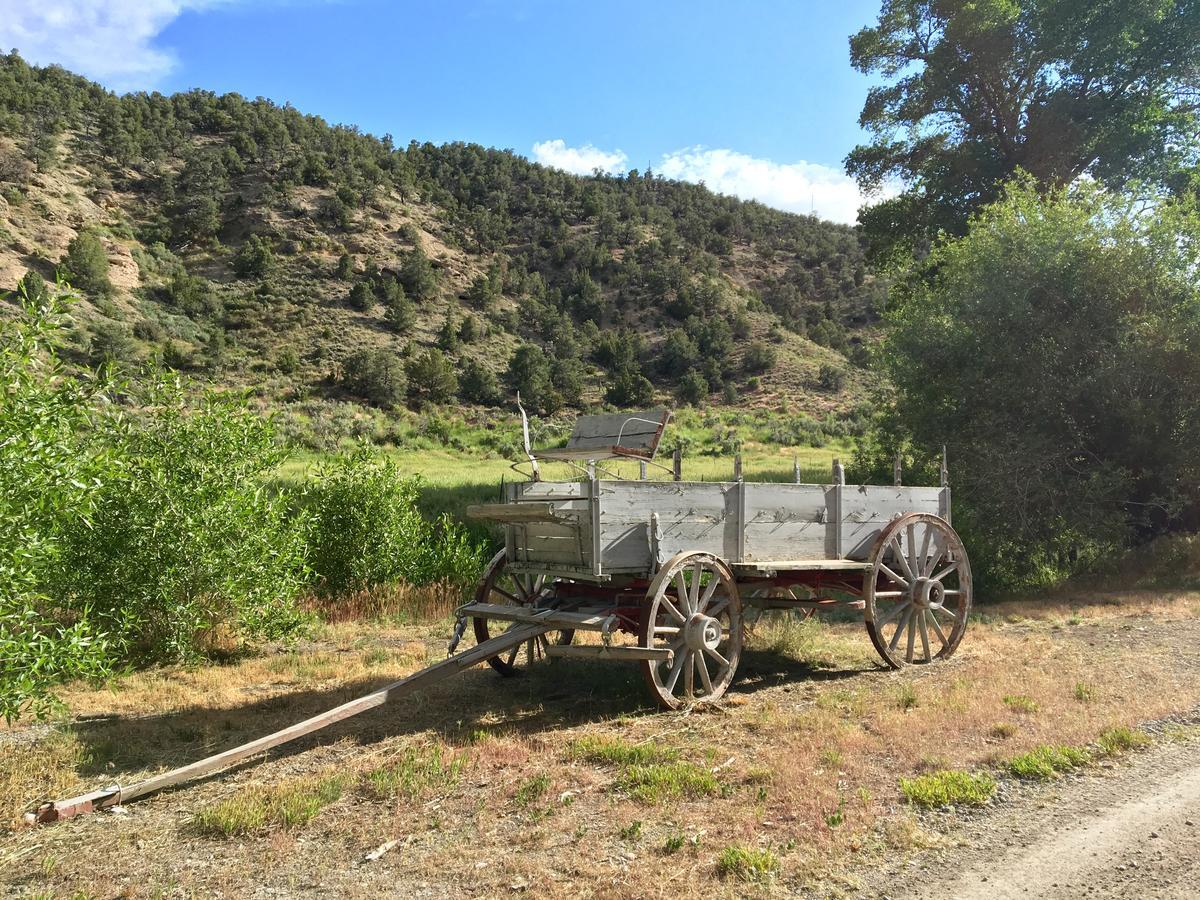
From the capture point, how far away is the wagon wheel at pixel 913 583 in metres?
7.65

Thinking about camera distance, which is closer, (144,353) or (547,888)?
(547,888)

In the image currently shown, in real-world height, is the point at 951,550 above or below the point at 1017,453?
below

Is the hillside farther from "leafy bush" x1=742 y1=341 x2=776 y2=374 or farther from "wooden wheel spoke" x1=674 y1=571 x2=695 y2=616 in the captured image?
"wooden wheel spoke" x1=674 y1=571 x2=695 y2=616

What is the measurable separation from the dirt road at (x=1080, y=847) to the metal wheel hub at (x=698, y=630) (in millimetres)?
2321

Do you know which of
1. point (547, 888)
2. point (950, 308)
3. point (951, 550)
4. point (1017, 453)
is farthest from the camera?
point (950, 308)

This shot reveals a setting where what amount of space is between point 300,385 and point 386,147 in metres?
38.9

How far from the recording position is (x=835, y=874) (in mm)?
3742

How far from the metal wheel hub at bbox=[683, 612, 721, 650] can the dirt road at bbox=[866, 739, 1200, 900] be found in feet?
7.61

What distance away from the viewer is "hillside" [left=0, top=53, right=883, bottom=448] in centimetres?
3944

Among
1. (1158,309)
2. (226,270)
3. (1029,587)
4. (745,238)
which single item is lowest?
(1029,587)

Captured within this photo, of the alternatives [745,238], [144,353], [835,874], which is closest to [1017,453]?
[835,874]

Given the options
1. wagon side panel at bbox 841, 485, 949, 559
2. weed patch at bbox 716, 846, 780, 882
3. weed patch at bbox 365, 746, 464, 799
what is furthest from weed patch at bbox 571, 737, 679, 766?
wagon side panel at bbox 841, 485, 949, 559

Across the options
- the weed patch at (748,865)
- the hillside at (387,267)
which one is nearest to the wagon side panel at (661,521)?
the weed patch at (748,865)

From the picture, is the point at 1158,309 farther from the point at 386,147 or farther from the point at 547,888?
the point at 386,147
